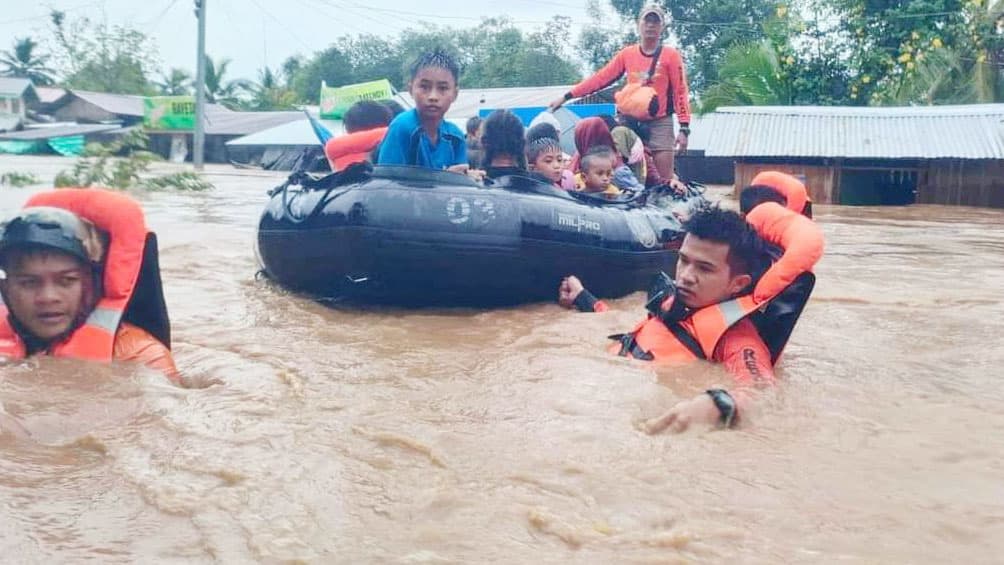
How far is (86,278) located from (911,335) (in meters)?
3.72

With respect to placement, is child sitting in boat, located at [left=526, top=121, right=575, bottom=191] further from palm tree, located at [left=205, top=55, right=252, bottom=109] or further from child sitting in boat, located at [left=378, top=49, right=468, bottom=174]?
palm tree, located at [left=205, top=55, right=252, bottom=109]

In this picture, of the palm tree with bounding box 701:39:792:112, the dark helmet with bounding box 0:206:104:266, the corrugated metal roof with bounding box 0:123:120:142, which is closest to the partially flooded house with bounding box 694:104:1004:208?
the palm tree with bounding box 701:39:792:112

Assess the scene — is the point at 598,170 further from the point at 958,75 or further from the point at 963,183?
the point at 958,75

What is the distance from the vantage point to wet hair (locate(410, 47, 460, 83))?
5.26 meters

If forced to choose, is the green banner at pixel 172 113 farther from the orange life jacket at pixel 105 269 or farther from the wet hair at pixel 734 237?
the wet hair at pixel 734 237

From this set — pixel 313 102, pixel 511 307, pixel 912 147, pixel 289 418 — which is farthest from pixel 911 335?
pixel 313 102

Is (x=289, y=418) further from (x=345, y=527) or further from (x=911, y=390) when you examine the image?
(x=911, y=390)

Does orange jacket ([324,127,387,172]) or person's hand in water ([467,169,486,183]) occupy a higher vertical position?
orange jacket ([324,127,387,172])

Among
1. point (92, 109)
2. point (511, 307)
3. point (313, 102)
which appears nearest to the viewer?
point (511, 307)

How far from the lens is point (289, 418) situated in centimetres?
294

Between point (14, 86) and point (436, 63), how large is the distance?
40.9 meters

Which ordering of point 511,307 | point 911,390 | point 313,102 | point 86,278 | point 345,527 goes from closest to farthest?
point 345,527 → point 86,278 → point 911,390 → point 511,307 → point 313,102

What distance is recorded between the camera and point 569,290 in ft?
17.2

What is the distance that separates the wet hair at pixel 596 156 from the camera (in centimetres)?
642
